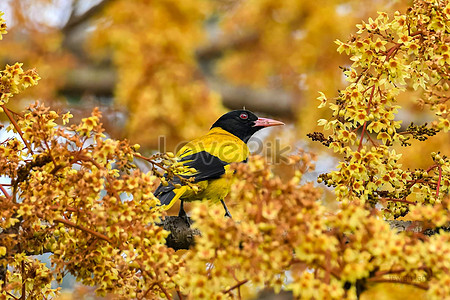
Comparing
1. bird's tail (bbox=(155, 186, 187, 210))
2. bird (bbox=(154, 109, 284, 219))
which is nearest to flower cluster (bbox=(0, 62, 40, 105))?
bird (bbox=(154, 109, 284, 219))

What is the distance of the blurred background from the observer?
5805 millimetres

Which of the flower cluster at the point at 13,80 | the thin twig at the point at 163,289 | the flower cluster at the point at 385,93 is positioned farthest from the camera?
the flower cluster at the point at 385,93

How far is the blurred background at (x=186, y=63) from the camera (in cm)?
580

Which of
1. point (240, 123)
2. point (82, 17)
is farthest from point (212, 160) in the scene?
point (82, 17)

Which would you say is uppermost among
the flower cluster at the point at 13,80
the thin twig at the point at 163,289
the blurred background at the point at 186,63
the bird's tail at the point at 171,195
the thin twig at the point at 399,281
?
the blurred background at the point at 186,63

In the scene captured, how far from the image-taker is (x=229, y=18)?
26.0 ft

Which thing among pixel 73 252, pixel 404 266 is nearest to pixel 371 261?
pixel 404 266

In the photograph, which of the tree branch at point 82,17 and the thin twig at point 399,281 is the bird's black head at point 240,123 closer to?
the tree branch at point 82,17

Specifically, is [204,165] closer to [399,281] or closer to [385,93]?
[385,93]

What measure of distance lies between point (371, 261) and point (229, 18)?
6916 mm

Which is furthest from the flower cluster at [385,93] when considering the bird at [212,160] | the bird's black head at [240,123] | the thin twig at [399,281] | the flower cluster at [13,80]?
the bird's black head at [240,123]

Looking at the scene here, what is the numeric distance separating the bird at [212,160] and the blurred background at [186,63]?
3.00 ft

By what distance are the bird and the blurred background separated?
92 centimetres

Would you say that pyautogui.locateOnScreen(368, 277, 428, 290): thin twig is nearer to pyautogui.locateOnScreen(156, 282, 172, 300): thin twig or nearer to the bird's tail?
pyautogui.locateOnScreen(156, 282, 172, 300): thin twig
